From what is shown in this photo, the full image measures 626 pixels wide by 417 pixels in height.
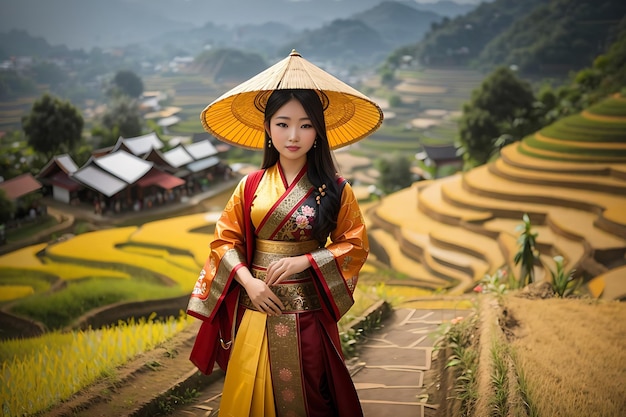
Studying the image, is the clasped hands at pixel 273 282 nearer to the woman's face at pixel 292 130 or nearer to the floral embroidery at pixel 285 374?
the floral embroidery at pixel 285 374

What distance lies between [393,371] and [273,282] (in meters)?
1.34

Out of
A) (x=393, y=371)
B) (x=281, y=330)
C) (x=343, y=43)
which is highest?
(x=343, y=43)

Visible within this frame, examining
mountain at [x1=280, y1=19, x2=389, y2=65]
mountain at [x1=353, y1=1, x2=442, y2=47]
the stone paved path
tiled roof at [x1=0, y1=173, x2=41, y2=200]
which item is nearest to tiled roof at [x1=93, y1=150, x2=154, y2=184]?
tiled roof at [x1=0, y1=173, x2=41, y2=200]

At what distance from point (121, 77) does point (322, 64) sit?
334 inches

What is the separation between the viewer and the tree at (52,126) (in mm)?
7852

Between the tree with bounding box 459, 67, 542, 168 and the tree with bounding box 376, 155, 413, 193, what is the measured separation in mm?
1627

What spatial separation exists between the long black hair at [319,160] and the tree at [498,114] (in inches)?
483

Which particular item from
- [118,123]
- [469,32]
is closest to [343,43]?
[469,32]

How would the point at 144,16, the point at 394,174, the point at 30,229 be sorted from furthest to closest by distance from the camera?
the point at 394,174
the point at 144,16
the point at 30,229

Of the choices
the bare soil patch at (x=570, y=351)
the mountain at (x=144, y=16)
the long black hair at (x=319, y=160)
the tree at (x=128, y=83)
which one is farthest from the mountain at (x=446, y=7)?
the long black hair at (x=319, y=160)

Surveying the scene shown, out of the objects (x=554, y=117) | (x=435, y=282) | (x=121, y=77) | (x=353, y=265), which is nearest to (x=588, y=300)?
(x=353, y=265)

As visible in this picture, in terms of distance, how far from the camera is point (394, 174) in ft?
45.5

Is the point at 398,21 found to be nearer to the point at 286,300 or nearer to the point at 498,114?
the point at 498,114

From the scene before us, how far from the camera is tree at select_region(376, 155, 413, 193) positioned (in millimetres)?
13820
